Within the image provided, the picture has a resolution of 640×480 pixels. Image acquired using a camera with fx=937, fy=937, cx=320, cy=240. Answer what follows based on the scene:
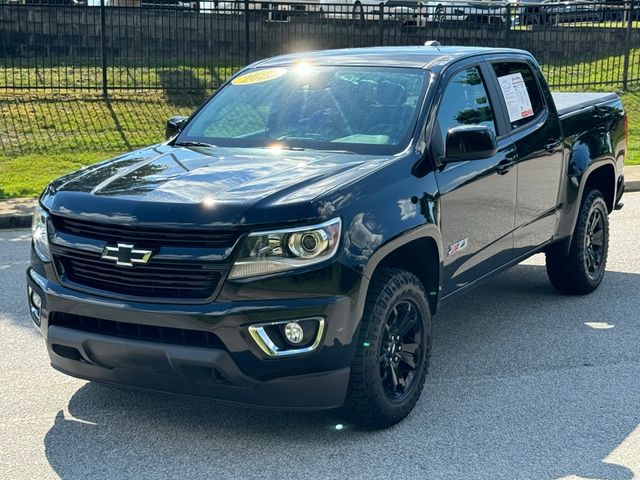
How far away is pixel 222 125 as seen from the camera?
5660 millimetres

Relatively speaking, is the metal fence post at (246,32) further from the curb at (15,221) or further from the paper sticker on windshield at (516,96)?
the paper sticker on windshield at (516,96)

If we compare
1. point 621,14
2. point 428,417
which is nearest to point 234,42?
point 621,14

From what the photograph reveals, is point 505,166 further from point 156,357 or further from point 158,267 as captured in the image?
point 156,357

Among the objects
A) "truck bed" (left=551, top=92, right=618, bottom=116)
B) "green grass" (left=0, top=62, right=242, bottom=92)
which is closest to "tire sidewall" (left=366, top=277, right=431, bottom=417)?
"truck bed" (left=551, top=92, right=618, bottom=116)

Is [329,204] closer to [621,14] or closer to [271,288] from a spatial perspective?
[271,288]

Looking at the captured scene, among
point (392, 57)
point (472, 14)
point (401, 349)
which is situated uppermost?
point (472, 14)

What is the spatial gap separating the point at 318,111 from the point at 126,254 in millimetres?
1710

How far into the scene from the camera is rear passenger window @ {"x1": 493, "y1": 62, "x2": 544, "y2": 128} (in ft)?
19.9

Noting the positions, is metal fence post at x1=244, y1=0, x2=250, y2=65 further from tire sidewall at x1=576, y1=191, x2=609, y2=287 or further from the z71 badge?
the z71 badge

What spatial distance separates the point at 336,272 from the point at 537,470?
1246 millimetres

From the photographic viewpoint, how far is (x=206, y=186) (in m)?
4.38

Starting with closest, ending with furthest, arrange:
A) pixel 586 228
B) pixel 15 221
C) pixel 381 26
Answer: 1. pixel 586 228
2. pixel 15 221
3. pixel 381 26

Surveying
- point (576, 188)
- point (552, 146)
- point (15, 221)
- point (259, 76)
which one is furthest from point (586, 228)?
point (15, 221)

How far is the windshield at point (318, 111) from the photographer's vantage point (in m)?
5.14
